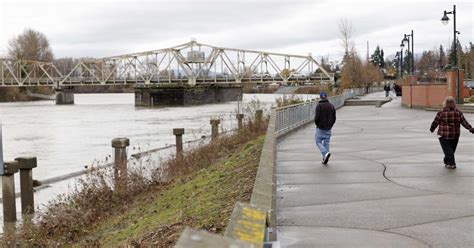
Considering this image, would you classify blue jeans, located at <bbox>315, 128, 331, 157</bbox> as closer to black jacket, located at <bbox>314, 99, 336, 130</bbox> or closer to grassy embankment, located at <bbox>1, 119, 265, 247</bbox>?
black jacket, located at <bbox>314, 99, 336, 130</bbox>

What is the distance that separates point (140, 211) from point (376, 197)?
16.4ft

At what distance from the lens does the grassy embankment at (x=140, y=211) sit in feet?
25.9

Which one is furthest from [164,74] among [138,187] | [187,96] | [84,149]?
[138,187]

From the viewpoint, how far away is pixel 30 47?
537 feet

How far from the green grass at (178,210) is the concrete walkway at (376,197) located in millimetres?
759

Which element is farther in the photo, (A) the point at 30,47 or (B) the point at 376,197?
(A) the point at 30,47

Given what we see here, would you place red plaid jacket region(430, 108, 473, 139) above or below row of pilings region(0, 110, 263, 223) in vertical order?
above

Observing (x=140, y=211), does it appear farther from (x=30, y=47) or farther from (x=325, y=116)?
(x=30, y=47)

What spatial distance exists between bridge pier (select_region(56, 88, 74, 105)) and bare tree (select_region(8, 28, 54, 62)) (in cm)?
3311

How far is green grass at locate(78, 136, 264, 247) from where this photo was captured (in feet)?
24.4

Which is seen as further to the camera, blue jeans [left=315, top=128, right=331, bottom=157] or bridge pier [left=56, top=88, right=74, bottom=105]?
bridge pier [left=56, top=88, right=74, bottom=105]

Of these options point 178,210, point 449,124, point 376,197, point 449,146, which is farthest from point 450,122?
point 178,210

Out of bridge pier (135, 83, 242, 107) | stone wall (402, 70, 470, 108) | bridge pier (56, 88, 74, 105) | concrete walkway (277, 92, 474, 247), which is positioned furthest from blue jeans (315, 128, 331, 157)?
bridge pier (56, 88, 74, 105)

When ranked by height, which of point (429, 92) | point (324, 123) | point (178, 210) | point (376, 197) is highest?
point (429, 92)
